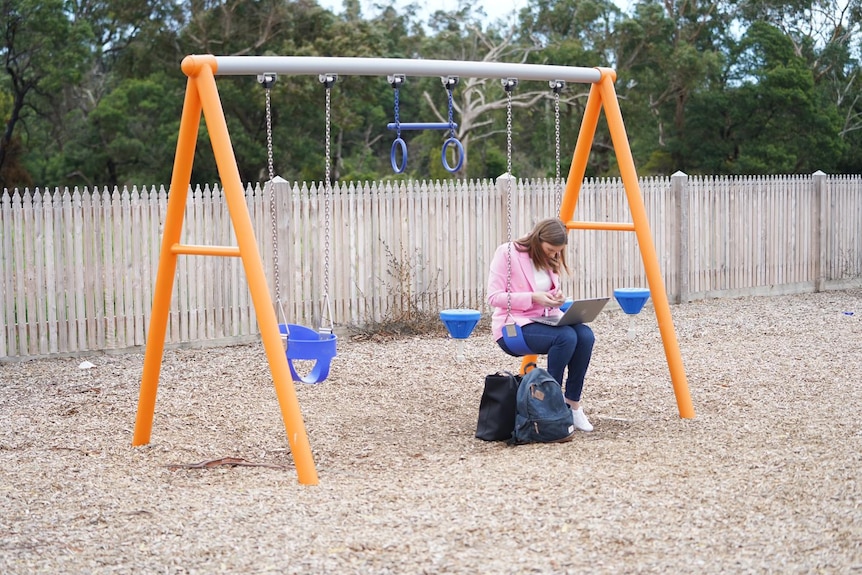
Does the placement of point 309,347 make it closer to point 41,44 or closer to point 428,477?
point 428,477

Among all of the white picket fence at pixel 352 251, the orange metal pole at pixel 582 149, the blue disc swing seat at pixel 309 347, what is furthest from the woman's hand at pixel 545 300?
the white picket fence at pixel 352 251

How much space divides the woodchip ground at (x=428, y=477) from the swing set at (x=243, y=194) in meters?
0.30

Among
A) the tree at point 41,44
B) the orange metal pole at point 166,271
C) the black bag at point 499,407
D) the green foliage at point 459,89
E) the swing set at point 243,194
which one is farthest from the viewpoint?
the green foliage at point 459,89

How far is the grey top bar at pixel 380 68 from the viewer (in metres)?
5.56

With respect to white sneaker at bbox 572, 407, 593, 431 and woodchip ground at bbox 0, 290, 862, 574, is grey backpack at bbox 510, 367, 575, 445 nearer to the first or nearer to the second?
woodchip ground at bbox 0, 290, 862, 574

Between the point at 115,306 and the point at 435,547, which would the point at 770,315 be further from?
the point at 435,547

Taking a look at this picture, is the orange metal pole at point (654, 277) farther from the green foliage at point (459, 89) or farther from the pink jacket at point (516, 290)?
the green foliage at point (459, 89)

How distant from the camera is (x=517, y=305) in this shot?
246 inches

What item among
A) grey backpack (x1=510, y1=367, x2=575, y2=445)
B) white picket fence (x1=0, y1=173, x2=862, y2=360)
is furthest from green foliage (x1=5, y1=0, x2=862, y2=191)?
grey backpack (x1=510, y1=367, x2=575, y2=445)

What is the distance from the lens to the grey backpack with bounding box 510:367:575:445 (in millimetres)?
5824

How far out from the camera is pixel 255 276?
523cm

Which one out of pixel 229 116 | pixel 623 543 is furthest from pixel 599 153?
pixel 623 543

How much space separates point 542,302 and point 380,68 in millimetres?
1635

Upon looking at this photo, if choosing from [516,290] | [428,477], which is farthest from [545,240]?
[428,477]
